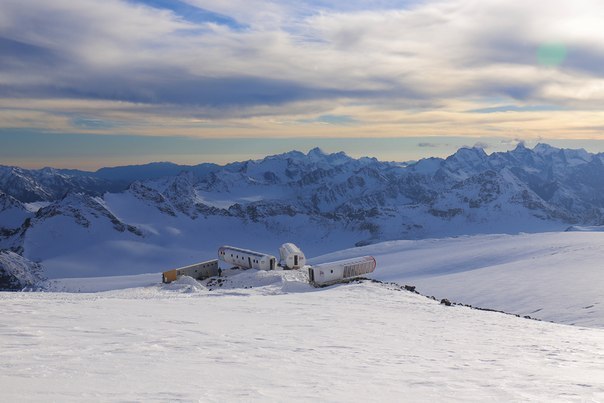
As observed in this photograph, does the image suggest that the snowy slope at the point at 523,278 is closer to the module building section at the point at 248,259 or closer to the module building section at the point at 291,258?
the module building section at the point at 291,258

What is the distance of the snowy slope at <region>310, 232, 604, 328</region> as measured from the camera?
31766 mm

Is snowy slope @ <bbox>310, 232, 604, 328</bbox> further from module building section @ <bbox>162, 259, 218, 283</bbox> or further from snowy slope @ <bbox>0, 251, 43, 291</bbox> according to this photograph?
snowy slope @ <bbox>0, 251, 43, 291</bbox>

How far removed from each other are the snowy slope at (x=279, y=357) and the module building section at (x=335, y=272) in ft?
55.8

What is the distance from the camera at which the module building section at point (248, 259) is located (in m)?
49.8

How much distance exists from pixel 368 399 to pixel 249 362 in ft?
12.1

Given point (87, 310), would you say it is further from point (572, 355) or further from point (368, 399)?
point (572, 355)

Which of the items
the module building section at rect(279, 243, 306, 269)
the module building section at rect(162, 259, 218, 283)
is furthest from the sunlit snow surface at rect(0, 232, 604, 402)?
the module building section at rect(162, 259, 218, 283)

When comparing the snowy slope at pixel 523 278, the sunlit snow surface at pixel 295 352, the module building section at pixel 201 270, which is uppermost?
the sunlit snow surface at pixel 295 352

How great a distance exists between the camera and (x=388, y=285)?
36844mm

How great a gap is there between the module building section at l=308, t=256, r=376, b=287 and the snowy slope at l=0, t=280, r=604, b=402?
17.0 meters

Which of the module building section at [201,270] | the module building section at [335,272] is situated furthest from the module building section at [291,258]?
the module building section at [335,272]

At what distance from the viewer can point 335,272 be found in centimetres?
4141

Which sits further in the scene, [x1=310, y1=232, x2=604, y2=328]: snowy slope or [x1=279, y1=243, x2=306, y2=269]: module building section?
[x1=279, y1=243, x2=306, y2=269]: module building section

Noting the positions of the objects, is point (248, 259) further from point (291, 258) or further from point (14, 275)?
point (14, 275)
